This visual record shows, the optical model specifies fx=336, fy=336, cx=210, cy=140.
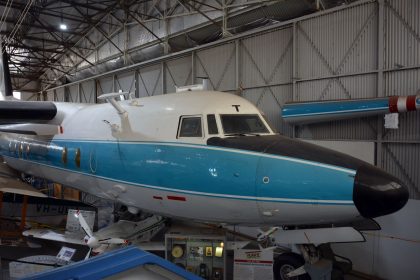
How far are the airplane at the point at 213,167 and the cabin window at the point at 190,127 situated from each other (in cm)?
2


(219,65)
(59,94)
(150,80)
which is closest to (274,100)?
(219,65)

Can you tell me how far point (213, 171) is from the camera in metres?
5.54

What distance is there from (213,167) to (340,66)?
226 inches

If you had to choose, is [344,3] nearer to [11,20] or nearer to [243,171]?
[243,171]

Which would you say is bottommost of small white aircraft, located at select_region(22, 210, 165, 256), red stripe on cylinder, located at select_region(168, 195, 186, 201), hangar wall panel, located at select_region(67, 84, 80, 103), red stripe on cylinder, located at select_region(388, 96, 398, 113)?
small white aircraft, located at select_region(22, 210, 165, 256)

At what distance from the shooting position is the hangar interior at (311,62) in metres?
7.89

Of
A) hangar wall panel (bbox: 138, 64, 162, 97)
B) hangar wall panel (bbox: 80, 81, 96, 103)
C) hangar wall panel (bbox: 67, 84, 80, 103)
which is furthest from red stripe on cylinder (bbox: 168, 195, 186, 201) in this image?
hangar wall panel (bbox: 67, 84, 80, 103)

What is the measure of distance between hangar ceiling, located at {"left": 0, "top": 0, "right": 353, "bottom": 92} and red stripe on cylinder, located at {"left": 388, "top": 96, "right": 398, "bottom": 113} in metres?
3.77

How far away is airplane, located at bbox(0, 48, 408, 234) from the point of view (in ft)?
15.7

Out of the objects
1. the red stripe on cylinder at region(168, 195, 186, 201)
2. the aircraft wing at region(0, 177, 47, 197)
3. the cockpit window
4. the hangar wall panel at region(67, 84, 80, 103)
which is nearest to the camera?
the red stripe on cylinder at region(168, 195, 186, 201)

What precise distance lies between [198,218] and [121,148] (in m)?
→ 2.18

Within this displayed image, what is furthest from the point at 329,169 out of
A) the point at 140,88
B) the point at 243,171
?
the point at 140,88

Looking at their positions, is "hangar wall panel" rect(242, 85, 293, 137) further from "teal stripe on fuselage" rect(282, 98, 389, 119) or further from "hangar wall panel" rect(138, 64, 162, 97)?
"hangar wall panel" rect(138, 64, 162, 97)

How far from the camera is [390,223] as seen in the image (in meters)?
7.79
